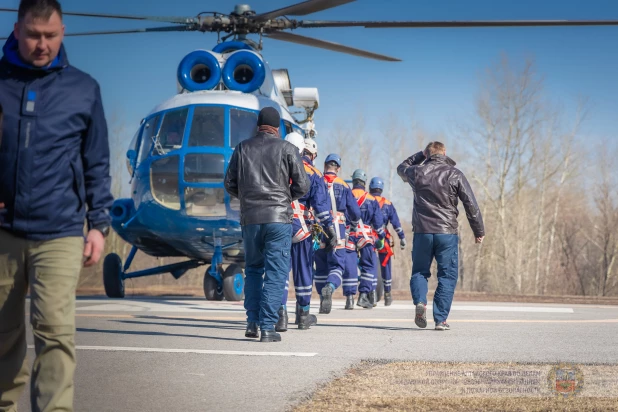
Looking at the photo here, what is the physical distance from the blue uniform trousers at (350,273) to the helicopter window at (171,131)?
3297 millimetres

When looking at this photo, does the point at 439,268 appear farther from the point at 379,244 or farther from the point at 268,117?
the point at 379,244

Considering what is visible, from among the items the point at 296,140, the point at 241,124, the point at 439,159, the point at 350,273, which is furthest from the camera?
the point at 241,124

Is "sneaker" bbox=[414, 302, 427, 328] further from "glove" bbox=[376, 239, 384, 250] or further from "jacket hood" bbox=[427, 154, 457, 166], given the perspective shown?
"glove" bbox=[376, 239, 384, 250]

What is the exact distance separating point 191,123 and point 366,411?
399 inches

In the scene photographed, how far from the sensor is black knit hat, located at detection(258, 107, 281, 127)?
8.25 meters

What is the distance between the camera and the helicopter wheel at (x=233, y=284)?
49.3ft

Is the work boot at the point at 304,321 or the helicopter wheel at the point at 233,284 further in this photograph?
the helicopter wheel at the point at 233,284

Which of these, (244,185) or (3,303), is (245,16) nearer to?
(244,185)

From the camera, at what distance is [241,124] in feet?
46.6

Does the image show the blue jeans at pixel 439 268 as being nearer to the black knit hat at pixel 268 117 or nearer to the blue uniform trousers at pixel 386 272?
the black knit hat at pixel 268 117

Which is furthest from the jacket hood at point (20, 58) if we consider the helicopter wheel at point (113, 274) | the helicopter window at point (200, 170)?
the helicopter wheel at point (113, 274)

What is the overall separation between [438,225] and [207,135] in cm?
558

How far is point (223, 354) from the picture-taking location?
22.6 feet

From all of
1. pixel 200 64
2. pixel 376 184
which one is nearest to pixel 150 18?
pixel 200 64
